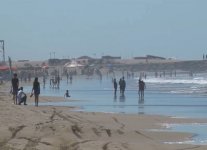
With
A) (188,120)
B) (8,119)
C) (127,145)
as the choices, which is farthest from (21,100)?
(127,145)

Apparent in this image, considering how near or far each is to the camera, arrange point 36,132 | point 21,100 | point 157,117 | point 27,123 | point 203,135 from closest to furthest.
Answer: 1. point 36,132
2. point 27,123
3. point 203,135
4. point 157,117
5. point 21,100

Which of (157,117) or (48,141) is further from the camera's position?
(157,117)

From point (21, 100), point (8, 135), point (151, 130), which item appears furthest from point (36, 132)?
point (21, 100)

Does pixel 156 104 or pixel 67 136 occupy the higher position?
pixel 67 136

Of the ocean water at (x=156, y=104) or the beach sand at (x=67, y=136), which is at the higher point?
the beach sand at (x=67, y=136)

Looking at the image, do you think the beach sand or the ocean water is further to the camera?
the ocean water

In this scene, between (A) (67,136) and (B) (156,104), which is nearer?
(A) (67,136)

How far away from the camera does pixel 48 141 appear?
11.9 m

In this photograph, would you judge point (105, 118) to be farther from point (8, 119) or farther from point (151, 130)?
point (8, 119)

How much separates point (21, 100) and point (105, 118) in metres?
5.95

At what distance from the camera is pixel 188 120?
21156 millimetres

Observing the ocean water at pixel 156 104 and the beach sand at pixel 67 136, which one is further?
the ocean water at pixel 156 104

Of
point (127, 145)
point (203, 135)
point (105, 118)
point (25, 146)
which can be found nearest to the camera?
point (25, 146)

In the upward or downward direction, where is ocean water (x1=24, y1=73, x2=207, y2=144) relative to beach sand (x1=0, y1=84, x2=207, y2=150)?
downward
